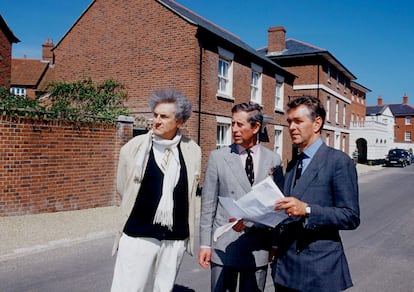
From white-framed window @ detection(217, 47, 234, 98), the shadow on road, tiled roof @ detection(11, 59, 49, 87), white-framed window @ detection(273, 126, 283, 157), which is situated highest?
tiled roof @ detection(11, 59, 49, 87)

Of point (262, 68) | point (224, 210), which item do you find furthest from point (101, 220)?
point (262, 68)

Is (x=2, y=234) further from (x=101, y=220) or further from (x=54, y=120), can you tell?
(x=54, y=120)

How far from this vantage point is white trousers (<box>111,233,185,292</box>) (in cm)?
274

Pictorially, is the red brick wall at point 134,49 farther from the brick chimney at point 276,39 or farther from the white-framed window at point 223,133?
the brick chimney at point 276,39

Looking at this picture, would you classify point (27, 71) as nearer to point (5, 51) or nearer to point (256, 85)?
point (5, 51)

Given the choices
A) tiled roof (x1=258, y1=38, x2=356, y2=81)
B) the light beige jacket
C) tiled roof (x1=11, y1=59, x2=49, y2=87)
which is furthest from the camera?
tiled roof (x1=11, y1=59, x2=49, y2=87)

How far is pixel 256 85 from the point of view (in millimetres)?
18109

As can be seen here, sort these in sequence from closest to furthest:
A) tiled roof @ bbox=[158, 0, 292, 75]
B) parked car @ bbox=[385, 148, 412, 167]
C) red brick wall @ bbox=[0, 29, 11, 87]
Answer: tiled roof @ bbox=[158, 0, 292, 75] < red brick wall @ bbox=[0, 29, 11, 87] < parked car @ bbox=[385, 148, 412, 167]

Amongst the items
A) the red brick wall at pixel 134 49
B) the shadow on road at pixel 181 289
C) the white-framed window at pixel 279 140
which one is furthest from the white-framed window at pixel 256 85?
the shadow on road at pixel 181 289

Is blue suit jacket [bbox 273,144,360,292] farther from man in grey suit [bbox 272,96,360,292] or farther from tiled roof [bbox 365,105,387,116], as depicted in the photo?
tiled roof [bbox 365,105,387,116]

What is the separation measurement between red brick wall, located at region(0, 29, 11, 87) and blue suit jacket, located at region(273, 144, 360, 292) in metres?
20.8

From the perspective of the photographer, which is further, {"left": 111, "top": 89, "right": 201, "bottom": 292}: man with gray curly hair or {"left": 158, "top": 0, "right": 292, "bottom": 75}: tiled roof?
{"left": 158, "top": 0, "right": 292, "bottom": 75}: tiled roof

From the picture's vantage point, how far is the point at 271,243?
282cm

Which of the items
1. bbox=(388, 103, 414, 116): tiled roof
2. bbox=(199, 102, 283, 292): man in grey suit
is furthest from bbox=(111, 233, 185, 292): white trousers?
bbox=(388, 103, 414, 116): tiled roof
